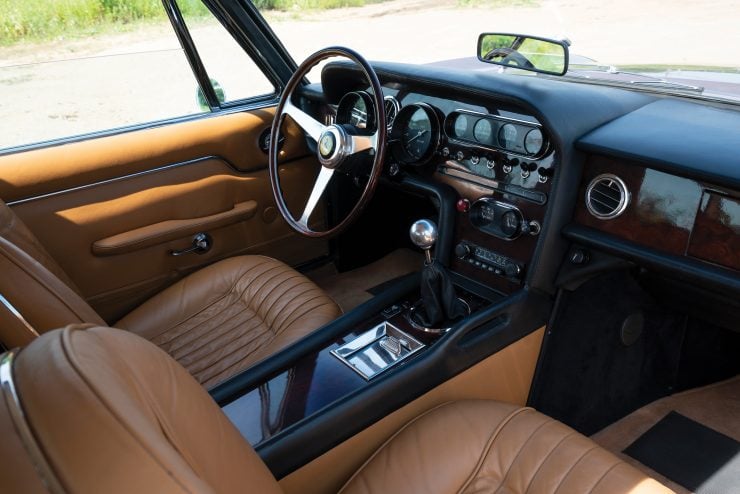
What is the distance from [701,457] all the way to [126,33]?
237 centimetres

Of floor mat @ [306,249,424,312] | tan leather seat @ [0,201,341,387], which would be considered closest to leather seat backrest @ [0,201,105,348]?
tan leather seat @ [0,201,341,387]

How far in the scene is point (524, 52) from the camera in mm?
2033

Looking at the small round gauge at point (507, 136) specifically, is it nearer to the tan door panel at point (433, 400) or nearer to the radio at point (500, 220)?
the radio at point (500, 220)

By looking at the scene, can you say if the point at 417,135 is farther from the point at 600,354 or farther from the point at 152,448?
the point at 152,448

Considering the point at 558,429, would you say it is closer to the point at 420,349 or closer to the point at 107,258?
the point at 420,349

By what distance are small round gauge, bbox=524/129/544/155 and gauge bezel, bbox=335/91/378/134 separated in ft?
1.52

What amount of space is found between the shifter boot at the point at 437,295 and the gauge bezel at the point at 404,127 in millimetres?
415

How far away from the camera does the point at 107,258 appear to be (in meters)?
2.07

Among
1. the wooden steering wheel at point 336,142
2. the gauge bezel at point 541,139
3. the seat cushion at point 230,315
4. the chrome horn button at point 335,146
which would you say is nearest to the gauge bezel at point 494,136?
the gauge bezel at point 541,139

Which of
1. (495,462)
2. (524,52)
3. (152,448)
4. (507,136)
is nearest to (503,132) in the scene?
(507,136)

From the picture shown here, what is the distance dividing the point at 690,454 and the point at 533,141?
1051 millimetres

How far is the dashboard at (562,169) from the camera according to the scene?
139 centimetres

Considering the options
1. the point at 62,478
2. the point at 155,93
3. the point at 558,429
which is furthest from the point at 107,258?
the point at 62,478

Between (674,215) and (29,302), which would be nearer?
(29,302)
